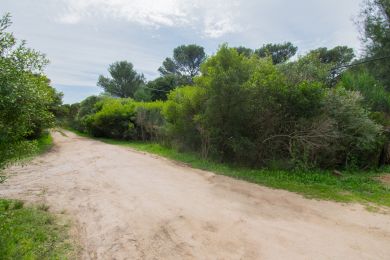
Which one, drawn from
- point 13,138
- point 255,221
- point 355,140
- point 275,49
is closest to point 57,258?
point 13,138

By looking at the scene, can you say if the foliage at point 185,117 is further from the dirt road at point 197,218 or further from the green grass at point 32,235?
the green grass at point 32,235

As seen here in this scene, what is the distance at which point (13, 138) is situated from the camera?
4.48m

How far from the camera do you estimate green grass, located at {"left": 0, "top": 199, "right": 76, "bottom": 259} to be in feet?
12.5

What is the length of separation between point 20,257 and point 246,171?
23.3 feet

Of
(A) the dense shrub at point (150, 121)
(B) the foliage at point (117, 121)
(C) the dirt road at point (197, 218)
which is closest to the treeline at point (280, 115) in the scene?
(C) the dirt road at point (197, 218)

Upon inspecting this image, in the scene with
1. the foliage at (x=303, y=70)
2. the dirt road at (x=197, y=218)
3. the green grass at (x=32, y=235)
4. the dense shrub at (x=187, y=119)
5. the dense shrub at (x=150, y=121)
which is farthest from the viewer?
the dense shrub at (x=150, y=121)

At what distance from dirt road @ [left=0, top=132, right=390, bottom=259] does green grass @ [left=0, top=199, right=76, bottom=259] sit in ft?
1.00

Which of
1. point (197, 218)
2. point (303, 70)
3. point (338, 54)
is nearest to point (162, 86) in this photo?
point (338, 54)

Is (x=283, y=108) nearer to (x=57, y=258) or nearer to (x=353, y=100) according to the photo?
(x=353, y=100)

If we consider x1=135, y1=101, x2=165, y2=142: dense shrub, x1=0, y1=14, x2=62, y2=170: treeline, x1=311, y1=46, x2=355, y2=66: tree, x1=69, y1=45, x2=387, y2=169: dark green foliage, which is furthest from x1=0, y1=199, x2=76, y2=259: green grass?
x1=311, y1=46, x2=355, y2=66: tree

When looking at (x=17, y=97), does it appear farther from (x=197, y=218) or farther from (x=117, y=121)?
(x=117, y=121)

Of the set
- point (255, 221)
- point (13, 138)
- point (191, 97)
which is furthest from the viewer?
A: point (191, 97)

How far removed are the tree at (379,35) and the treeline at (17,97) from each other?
64.3ft

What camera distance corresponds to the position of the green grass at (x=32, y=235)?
3822 millimetres
